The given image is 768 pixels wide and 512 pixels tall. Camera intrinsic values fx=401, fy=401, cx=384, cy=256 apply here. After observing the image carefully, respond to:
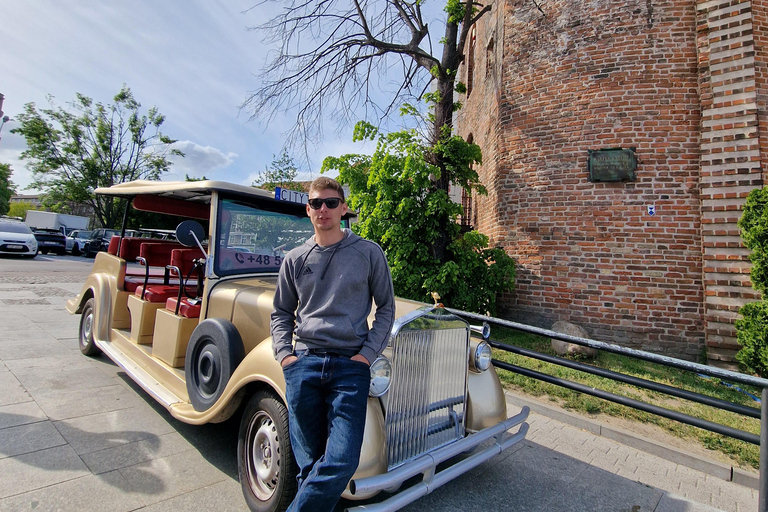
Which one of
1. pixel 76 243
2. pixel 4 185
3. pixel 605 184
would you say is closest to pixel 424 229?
pixel 605 184

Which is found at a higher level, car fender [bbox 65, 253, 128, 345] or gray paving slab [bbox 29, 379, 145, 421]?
car fender [bbox 65, 253, 128, 345]

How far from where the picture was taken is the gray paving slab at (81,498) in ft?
7.74

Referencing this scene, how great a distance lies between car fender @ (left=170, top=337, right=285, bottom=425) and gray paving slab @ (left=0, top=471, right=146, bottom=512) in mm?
541

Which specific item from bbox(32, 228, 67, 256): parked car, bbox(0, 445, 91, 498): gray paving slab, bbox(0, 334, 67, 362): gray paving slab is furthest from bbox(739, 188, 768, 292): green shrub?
bbox(32, 228, 67, 256): parked car

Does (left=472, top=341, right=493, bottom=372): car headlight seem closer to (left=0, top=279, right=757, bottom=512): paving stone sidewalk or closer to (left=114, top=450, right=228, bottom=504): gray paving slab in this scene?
(left=0, top=279, right=757, bottom=512): paving stone sidewalk

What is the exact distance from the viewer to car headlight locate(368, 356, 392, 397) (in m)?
2.18

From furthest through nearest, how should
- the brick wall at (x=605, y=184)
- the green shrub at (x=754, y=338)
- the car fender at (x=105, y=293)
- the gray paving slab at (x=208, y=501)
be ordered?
the brick wall at (x=605, y=184) < the green shrub at (x=754, y=338) < the car fender at (x=105, y=293) < the gray paving slab at (x=208, y=501)

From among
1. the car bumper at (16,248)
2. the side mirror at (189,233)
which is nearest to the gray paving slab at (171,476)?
the side mirror at (189,233)

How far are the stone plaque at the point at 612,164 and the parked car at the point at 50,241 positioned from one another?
29.5 meters

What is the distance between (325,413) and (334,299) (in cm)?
58

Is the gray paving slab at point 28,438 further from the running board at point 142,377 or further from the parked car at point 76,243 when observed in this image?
the parked car at point 76,243

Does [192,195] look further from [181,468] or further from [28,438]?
[181,468]

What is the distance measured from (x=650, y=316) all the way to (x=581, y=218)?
198 cm

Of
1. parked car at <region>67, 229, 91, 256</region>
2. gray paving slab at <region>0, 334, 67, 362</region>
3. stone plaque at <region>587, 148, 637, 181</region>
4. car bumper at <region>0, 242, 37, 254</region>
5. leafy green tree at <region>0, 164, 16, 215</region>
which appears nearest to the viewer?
gray paving slab at <region>0, 334, 67, 362</region>
